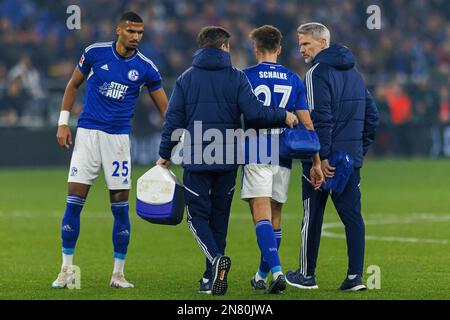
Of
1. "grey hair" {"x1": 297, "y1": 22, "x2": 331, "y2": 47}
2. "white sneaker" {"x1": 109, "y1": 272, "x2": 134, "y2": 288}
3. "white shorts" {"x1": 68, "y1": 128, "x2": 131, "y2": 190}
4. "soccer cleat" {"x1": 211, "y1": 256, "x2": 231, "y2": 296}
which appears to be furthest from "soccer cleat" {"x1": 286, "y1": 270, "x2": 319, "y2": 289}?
"grey hair" {"x1": 297, "y1": 22, "x2": 331, "y2": 47}

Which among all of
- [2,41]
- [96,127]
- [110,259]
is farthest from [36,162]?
[96,127]

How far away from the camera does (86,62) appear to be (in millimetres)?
11078

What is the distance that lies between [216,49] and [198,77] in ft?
0.94

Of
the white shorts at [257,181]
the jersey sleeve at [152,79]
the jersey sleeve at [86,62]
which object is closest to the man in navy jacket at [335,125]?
the white shorts at [257,181]

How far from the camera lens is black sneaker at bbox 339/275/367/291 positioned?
10578mm

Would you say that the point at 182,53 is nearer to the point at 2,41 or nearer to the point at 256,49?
the point at 2,41

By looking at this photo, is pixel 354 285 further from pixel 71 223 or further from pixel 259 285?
pixel 71 223

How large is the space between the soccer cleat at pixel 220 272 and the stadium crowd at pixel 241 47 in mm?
18383

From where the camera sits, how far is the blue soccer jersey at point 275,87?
10.5 metres

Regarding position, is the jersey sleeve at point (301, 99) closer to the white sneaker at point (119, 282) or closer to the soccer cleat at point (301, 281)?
the soccer cleat at point (301, 281)

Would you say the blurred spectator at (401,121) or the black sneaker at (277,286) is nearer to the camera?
the black sneaker at (277,286)

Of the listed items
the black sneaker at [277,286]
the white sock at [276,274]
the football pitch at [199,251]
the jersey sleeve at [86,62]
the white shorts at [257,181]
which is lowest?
the football pitch at [199,251]

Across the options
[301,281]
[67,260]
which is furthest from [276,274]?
[67,260]

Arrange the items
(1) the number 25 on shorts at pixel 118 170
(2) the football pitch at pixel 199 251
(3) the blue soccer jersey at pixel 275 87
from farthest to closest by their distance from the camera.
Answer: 1. (1) the number 25 on shorts at pixel 118 170
2. (2) the football pitch at pixel 199 251
3. (3) the blue soccer jersey at pixel 275 87
